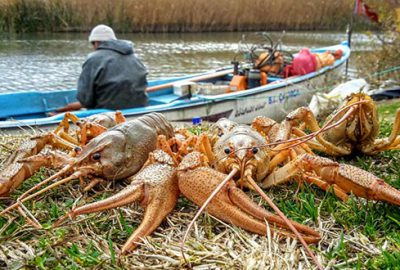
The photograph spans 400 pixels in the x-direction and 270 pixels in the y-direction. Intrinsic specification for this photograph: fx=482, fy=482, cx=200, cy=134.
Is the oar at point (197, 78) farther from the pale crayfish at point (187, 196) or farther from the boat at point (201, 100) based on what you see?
the pale crayfish at point (187, 196)

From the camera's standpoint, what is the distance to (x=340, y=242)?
98.8 inches

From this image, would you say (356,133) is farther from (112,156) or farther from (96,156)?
(96,156)

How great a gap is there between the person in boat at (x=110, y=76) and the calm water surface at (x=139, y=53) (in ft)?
19.1

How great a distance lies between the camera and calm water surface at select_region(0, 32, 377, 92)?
47.0ft

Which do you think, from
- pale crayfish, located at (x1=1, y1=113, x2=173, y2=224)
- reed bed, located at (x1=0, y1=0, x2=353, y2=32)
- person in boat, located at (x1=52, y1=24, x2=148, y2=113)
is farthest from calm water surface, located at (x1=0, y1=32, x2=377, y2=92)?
pale crayfish, located at (x1=1, y1=113, x2=173, y2=224)

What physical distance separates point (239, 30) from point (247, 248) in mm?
21878

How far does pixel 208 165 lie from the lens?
10.2 feet

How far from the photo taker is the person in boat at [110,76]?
768 centimetres

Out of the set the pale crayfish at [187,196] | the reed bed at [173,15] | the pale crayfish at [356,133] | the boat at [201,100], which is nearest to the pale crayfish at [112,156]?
the pale crayfish at [187,196]

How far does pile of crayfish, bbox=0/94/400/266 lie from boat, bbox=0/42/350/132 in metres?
3.75

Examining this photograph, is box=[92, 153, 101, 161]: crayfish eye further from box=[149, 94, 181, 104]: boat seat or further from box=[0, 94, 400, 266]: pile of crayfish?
box=[149, 94, 181, 104]: boat seat

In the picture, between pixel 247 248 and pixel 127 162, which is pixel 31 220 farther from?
pixel 247 248

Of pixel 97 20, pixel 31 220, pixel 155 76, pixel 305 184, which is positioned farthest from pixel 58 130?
pixel 97 20

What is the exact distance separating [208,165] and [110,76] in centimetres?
495
